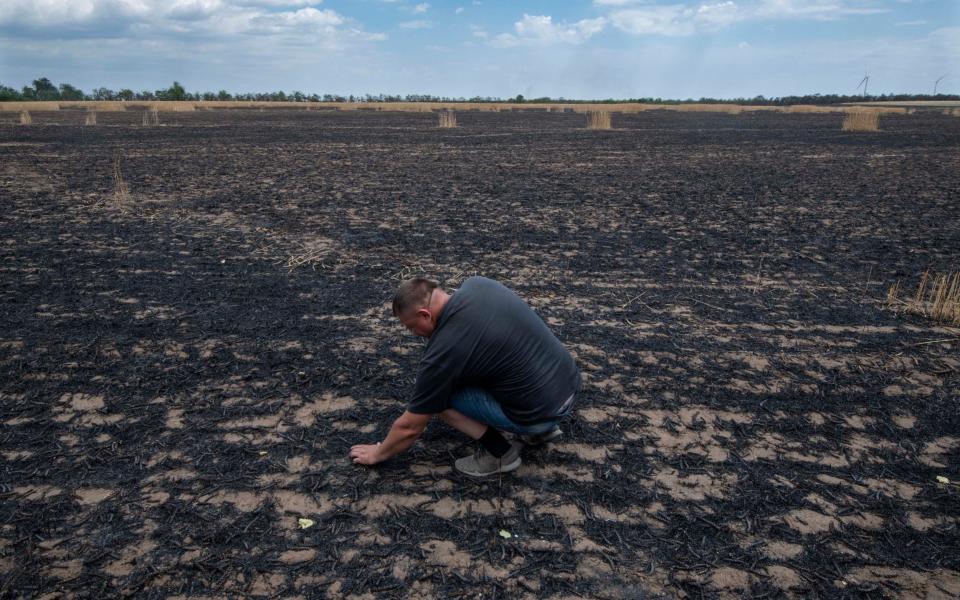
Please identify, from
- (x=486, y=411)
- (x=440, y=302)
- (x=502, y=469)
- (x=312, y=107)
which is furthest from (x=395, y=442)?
(x=312, y=107)

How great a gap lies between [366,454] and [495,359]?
0.94m

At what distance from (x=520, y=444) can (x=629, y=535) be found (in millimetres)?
757

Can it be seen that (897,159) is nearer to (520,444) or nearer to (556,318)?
(556,318)

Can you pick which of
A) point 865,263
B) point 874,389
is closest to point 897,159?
point 865,263

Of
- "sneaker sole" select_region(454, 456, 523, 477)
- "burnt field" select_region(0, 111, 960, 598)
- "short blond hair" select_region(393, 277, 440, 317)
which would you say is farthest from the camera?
"sneaker sole" select_region(454, 456, 523, 477)

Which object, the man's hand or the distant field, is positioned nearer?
the man's hand

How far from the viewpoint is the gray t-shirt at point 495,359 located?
9.12ft

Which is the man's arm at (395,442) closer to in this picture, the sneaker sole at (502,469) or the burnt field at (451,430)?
the burnt field at (451,430)

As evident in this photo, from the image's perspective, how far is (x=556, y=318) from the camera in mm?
5289

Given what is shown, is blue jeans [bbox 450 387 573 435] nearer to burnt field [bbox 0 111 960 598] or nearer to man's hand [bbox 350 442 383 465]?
burnt field [bbox 0 111 960 598]

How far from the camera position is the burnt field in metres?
2.61

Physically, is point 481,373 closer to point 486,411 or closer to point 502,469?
point 486,411

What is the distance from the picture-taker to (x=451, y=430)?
12.0 ft

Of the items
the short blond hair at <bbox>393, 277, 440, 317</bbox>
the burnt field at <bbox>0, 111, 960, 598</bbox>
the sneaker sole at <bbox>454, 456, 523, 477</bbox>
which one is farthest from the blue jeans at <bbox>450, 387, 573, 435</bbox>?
the short blond hair at <bbox>393, 277, 440, 317</bbox>
